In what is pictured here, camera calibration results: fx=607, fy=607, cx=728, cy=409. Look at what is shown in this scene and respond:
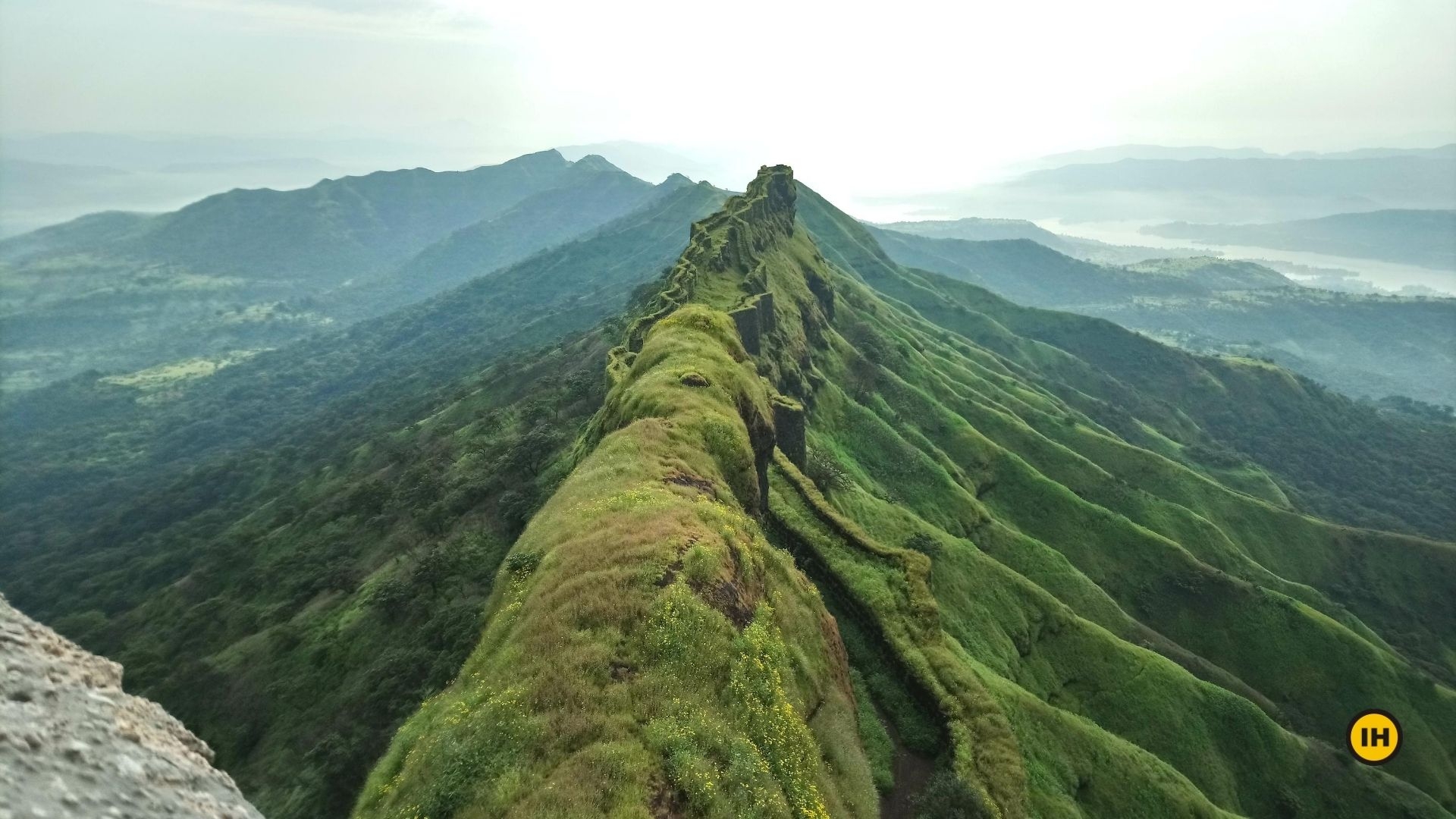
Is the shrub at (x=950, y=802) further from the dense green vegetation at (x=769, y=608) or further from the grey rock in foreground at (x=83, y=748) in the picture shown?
the grey rock in foreground at (x=83, y=748)

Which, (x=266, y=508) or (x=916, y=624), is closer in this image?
(x=916, y=624)

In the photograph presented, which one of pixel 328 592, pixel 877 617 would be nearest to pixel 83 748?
pixel 877 617

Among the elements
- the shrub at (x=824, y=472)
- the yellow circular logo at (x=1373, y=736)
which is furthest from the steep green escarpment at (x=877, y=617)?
the yellow circular logo at (x=1373, y=736)

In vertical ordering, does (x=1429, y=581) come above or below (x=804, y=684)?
below

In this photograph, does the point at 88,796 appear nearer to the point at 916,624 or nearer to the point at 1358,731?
the point at 916,624

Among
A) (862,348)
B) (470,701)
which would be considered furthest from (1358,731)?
(862,348)

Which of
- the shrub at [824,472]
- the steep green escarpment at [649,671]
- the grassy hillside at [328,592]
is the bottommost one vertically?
the grassy hillside at [328,592]

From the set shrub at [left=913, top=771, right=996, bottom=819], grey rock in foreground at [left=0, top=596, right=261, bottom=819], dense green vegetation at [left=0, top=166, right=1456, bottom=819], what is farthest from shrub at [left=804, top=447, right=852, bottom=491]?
grey rock in foreground at [left=0, top=596, right=261, bottom=819]
